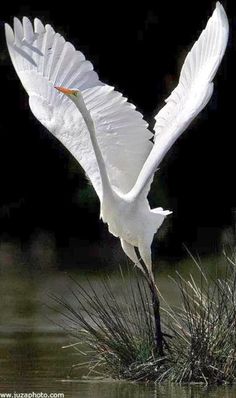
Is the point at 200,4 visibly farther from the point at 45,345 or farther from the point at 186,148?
the point at 45,345

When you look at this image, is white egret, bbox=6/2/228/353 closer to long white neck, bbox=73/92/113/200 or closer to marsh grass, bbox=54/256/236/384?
long white neck, bbox=73/92/113/200

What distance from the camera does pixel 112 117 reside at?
1016 cm

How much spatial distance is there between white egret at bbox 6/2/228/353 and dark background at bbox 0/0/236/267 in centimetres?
560

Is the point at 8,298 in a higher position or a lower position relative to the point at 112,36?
lower

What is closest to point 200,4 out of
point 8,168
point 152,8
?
point 152,8

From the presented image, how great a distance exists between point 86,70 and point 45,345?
1748mm

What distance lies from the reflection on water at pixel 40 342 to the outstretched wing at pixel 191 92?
1083 mm

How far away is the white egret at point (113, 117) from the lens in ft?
31.6

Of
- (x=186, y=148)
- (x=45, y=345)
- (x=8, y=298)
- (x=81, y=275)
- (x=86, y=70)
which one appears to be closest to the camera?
(x=86, y=70)

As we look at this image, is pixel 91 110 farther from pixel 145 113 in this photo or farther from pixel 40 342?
pixel 145 113

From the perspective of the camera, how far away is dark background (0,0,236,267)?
631 inches

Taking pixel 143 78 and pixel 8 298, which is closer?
pixel 8 298

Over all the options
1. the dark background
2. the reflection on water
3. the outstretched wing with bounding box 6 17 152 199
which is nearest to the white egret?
the outstretched wing with bounding box 6 17 152 199

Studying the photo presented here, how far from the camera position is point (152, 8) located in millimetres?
16484
